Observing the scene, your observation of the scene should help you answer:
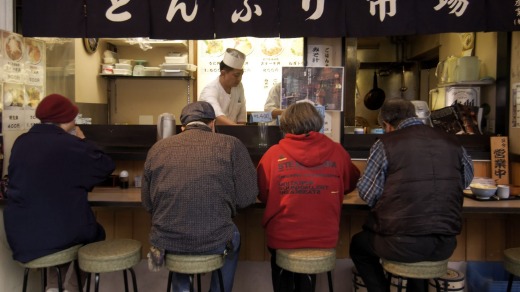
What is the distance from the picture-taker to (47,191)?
2.71 metres

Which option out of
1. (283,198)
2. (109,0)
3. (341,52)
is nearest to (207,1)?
(109,0)

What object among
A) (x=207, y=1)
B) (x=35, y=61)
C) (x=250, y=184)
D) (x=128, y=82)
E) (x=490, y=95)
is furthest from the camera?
(x=128, y=82)

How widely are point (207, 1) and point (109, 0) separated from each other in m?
0.75

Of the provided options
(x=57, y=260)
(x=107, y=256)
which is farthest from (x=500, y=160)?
(x=57, y=260)

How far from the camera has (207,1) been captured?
3514 millimetres

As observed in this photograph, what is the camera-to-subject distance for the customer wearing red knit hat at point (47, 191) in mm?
2703

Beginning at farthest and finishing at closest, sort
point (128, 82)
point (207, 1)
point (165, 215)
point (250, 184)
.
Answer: point (128, 82) < point (207, 1) < point (250, 184) < point (165, 215)

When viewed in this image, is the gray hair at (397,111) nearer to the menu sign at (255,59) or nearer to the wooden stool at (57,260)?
the wooden stool at (57,260)

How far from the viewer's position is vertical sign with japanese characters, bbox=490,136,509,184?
363cm

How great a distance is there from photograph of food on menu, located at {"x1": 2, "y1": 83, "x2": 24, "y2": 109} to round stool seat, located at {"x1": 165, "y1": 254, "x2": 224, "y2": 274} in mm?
1900

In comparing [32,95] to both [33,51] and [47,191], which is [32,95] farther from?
[47,191]

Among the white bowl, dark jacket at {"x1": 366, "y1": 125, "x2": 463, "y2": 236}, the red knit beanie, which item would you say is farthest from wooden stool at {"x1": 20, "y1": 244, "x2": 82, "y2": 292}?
the white bowl

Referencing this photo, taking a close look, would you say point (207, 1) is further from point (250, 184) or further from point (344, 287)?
point (344, 287)

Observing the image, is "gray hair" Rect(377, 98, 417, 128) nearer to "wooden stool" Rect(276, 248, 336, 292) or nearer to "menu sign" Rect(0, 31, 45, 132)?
"wooden stool" Rect(276, 248, 336, 292)
